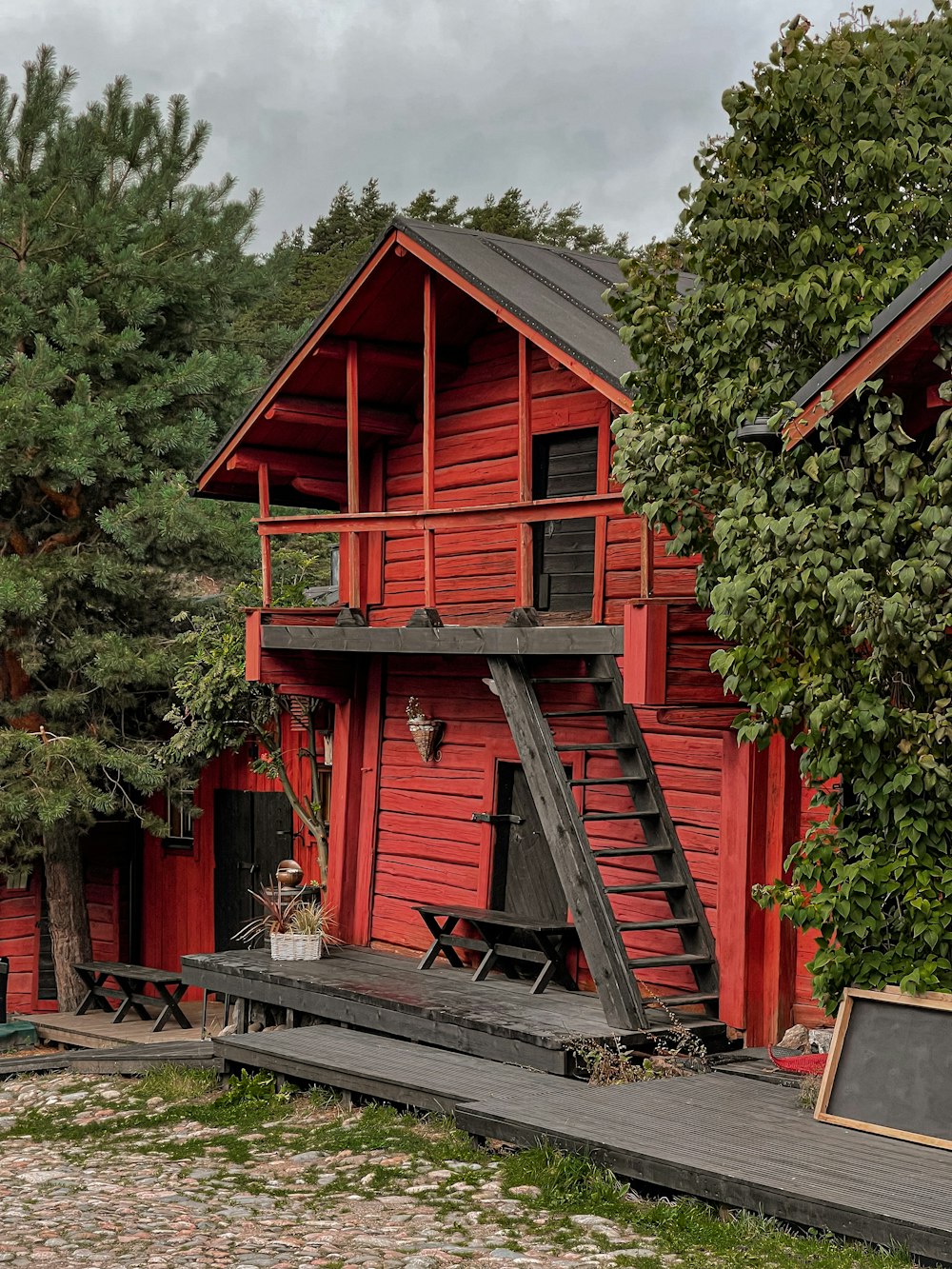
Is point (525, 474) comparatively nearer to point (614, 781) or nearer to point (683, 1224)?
point (614, 781)

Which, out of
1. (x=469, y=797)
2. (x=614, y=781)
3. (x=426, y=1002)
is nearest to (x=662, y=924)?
(x=614, y=781)

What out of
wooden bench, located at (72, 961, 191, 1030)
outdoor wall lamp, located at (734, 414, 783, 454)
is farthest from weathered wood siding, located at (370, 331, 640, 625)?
wooden bench, located at (72, 961, 191, 1030)

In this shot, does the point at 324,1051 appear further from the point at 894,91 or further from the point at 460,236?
the point at 894,91

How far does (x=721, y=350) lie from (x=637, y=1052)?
4218mm

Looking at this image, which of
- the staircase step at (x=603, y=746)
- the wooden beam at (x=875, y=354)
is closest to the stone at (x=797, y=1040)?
the staircase step at (x=603, y=746)

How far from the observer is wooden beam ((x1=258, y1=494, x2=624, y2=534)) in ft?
34.0

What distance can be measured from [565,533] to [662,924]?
10.7 ft

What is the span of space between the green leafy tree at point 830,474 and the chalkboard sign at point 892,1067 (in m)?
0.16

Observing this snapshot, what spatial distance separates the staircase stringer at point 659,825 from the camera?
10.7 m

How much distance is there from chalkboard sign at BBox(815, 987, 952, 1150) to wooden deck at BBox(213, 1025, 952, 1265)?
0.36ft

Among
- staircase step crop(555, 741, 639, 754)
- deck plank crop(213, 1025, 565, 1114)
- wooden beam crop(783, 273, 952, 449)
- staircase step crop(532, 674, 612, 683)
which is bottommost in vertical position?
deck plank crop(213, 1025, 565, 1114)

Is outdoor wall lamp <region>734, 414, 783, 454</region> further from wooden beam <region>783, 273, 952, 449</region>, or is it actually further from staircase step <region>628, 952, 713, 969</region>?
staircase step <region>628, 952, 713, 969</region>

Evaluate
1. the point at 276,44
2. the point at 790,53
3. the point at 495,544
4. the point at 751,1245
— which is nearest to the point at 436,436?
the point at 495,544

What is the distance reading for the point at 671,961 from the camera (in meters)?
10.3
